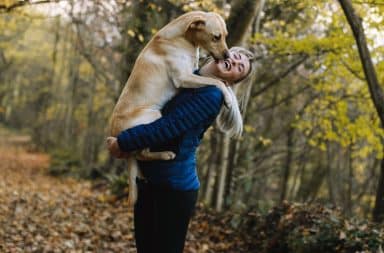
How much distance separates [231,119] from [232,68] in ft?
0.92

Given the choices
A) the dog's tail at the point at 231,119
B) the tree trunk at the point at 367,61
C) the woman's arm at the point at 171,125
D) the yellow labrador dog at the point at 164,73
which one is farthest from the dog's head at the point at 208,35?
the tree trunk at the point at 367,61

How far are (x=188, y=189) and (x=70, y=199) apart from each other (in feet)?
26.2

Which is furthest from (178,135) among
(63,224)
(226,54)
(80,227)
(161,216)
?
(63,224)

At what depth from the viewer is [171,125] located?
2227 mm

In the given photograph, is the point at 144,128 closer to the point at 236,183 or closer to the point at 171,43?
the point at 171,43

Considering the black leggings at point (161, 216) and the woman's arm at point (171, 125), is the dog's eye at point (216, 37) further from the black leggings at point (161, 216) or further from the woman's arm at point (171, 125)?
the black leggings at point (161, 216)

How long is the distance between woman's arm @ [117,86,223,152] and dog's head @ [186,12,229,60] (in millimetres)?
414

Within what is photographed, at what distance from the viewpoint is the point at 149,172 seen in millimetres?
2393

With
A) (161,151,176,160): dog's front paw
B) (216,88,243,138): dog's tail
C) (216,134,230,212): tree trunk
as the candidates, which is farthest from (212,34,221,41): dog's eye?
(216,134,230,212): tree trunk

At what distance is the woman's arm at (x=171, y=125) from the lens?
2.23 metres

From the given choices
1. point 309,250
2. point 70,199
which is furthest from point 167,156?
point 70,199

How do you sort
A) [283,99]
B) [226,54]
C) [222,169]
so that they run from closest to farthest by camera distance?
[226,54] < [222,169] < [283,99]

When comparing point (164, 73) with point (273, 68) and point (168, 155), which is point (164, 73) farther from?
point (273, 68)

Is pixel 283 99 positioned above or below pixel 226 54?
above
